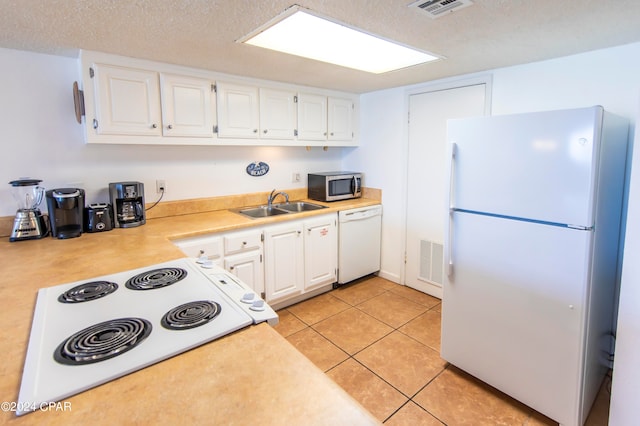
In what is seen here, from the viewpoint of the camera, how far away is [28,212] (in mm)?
A: 2123

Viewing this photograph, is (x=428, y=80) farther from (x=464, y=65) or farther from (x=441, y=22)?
(x=441, y=22)

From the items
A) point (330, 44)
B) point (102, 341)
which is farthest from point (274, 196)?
point (102, 341)

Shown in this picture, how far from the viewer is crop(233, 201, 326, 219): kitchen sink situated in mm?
3259

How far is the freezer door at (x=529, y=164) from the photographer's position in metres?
1.59

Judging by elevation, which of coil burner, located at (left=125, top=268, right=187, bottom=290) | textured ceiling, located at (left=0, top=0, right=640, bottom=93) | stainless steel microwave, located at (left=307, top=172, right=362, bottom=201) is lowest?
coil burner, located at (left=125, top=268, right=187, bottom=290)

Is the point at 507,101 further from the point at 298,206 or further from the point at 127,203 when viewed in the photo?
the point at 127,203

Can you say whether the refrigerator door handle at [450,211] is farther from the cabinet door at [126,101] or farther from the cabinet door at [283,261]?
the cabinet door at [126,101]

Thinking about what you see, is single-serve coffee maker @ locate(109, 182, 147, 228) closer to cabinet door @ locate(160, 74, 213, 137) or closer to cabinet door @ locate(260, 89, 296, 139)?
cabinet door @ locate(160, 74, 213, 137)

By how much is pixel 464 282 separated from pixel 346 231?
1.50m

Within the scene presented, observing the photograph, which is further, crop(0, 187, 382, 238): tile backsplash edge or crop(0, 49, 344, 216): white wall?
crop(0, 187, 382, 238): tile backsplash edge

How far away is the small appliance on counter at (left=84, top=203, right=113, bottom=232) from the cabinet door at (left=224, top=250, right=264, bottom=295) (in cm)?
85

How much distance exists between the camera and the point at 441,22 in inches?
68.0

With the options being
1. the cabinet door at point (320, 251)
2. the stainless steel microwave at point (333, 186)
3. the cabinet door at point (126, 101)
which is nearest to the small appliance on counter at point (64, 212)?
the cabinet door at point (126, 101)

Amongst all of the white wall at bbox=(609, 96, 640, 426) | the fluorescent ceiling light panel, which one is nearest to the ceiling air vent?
the fluorescent ceiling light panel
